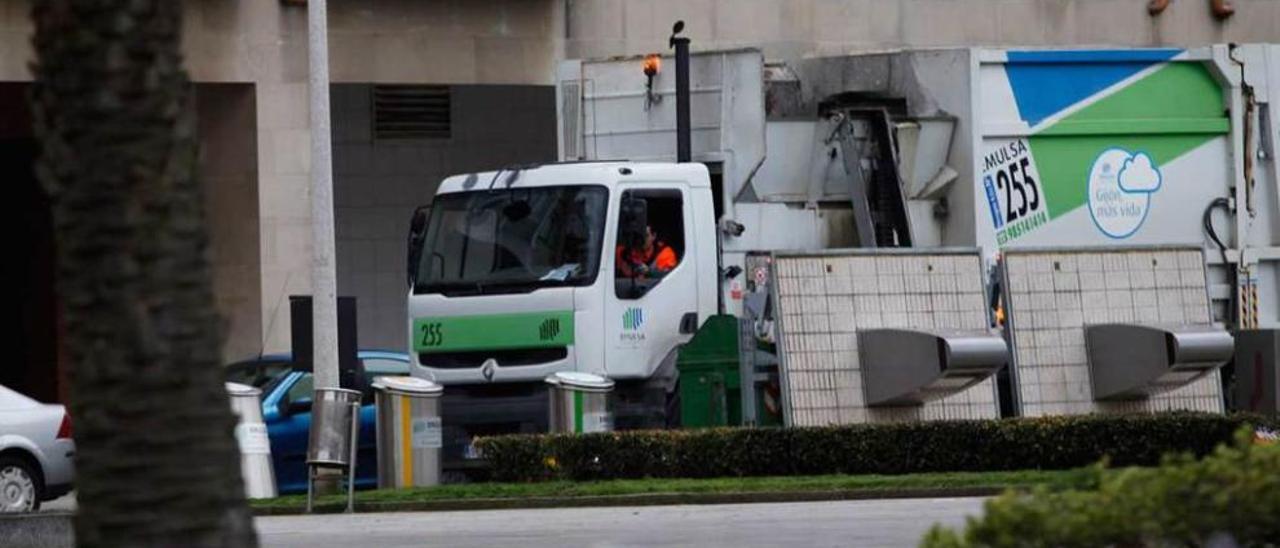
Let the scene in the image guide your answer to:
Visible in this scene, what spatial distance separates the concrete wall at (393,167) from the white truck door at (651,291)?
12887 mm

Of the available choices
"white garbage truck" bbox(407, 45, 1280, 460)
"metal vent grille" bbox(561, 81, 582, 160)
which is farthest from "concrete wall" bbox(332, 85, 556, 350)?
"white garbage truck" bbox(407, 45, 1280, 460)

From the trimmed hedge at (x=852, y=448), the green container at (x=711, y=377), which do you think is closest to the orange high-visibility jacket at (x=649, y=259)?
the green container at (x=711, y=377)

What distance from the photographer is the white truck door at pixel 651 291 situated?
2052 cm

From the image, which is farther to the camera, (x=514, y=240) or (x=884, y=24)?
(x=884, y=24)

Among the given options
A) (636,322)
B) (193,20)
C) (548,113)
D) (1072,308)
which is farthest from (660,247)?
(548,113)

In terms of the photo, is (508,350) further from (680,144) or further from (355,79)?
(355,79)

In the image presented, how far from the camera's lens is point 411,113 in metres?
33.9

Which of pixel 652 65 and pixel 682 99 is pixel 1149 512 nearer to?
pixel 682 99

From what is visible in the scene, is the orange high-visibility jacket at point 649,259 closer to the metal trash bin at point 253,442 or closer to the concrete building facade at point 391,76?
the metal trash bin at point 253,442

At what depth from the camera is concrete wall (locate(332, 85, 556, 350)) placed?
110ft

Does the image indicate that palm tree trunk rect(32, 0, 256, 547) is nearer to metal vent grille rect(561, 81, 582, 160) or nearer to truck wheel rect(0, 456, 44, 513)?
truck wheel rect(0, 456, 44, 513)

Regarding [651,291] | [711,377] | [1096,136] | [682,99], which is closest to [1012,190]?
[1096,136]

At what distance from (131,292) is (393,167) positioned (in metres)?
27.7

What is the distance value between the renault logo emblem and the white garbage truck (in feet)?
0.14
